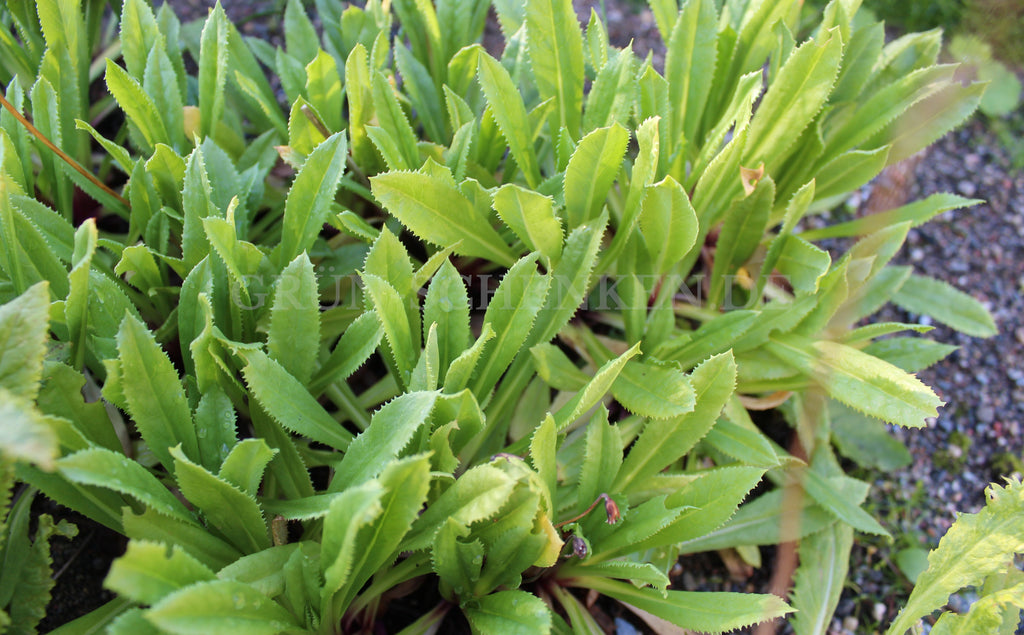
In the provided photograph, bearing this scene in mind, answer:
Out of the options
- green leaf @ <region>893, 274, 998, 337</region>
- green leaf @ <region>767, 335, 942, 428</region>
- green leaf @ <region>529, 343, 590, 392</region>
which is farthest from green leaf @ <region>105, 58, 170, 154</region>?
green leaf @ <region>893, 274, 998, 337</region>

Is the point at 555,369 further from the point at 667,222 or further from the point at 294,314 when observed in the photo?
the point at 294,314

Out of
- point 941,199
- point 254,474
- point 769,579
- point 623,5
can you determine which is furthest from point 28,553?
point 623,5

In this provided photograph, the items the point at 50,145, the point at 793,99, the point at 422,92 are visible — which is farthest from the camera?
the point at 422,92

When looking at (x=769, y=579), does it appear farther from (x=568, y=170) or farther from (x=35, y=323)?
(x=35, y=323)

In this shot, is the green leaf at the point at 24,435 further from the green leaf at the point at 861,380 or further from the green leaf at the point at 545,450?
the green leaf at the point at 861,380

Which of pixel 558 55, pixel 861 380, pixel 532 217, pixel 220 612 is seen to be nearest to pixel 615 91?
pixel 558 55

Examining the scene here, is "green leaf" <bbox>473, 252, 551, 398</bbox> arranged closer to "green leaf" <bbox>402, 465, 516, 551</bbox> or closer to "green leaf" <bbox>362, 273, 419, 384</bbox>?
"green leaf" <bbox>362, 273, 419, 384</bbox>

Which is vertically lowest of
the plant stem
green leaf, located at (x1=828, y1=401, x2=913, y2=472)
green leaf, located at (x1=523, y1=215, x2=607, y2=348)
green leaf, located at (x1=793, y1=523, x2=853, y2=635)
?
green leaf, located at (x1=793, y1=523, x2=853, y2=635)

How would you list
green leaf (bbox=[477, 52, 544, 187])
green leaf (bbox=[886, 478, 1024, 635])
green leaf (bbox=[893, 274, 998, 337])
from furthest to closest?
green leaf (bbox=[893, 274, 998, 337])
green leaf (bbox=[477, 52, 544, 187])
green leaf (bbox=[886, 478, 1024, 635])
